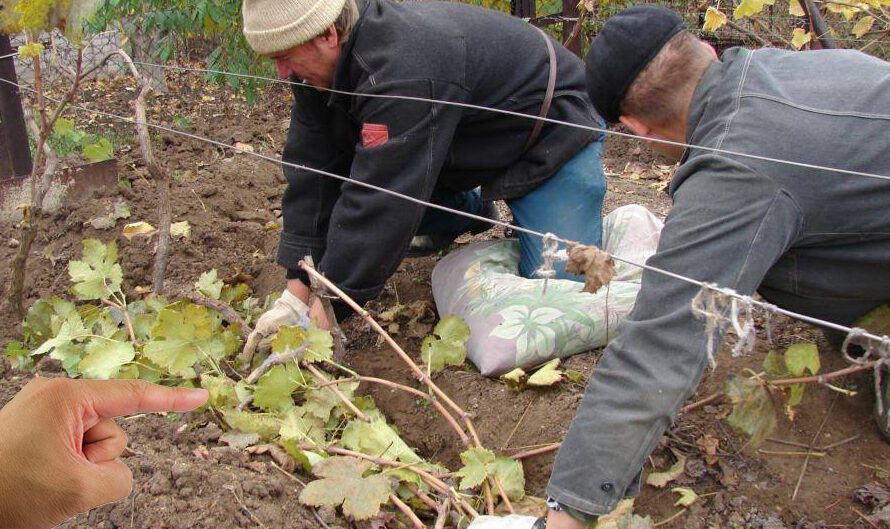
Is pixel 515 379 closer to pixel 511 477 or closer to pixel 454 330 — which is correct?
pixel 454 330

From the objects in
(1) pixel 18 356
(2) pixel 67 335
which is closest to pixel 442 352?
(2) pixel 67 335

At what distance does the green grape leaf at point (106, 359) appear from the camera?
95.8 inches

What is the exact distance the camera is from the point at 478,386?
254cm

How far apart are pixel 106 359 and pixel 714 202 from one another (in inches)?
72.7

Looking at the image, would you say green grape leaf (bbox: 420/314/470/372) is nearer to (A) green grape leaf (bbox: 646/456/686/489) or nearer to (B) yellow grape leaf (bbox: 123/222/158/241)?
(A) green grape leaf (bbox: 646/456/686/489)

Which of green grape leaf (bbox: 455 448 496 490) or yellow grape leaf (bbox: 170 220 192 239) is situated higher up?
green grape leaf (bbox: 455 448 496 490)

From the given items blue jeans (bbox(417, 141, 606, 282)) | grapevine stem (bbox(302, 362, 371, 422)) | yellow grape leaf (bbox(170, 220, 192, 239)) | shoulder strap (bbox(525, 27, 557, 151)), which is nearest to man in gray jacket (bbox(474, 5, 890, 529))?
grapevine stem (bbox(302, 362, 371, 422))

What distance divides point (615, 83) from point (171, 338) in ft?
4.83

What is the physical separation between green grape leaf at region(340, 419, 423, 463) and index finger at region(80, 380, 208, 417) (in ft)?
4.12

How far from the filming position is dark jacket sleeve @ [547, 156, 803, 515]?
4.99ft

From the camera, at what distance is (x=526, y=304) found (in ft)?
8.72

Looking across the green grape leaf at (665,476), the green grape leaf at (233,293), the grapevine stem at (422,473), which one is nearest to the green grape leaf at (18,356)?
the green grape leaf at (233,293)

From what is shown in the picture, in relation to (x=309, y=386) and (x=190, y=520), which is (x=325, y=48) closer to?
(x=309, y=386)

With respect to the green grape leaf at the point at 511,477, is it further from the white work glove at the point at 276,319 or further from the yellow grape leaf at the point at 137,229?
the yellow grape leaf at the point at 137,229
